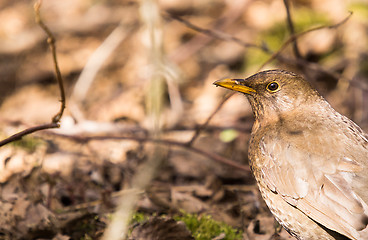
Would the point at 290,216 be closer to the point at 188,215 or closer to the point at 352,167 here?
the point at 352,167

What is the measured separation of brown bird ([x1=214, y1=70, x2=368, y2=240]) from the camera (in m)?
2.89

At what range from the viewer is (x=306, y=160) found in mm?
3062

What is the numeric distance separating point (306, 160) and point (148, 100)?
172 centimetres

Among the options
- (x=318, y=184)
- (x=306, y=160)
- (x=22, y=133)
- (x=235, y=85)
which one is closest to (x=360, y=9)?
(x=235, y=85)

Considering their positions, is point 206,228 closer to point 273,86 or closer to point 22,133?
point 273,86

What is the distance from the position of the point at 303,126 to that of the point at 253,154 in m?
0.42

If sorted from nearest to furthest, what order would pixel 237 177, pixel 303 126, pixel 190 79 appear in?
1. pixel 303 126
2. pixel 237 177
3. pixel 190 79

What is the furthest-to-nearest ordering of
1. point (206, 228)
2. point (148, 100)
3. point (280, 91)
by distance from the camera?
1. point (148, 100)
2. point (206, 228)
3. point (280, 91)

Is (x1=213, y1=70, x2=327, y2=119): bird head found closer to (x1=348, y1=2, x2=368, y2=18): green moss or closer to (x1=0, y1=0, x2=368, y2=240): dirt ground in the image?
(x1=0, y1=0, x2=368, y2=240): dirt ground

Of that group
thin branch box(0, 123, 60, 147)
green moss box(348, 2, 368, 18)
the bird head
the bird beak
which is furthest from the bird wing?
green moss box(348, 2, 368, 18)

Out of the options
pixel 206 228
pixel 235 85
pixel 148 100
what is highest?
pixel 148 100

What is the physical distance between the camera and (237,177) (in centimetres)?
521

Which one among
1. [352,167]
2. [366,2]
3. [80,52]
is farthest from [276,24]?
[352,167]

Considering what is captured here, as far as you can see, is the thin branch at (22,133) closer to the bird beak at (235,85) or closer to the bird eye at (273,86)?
the bird beak at (235,85)
